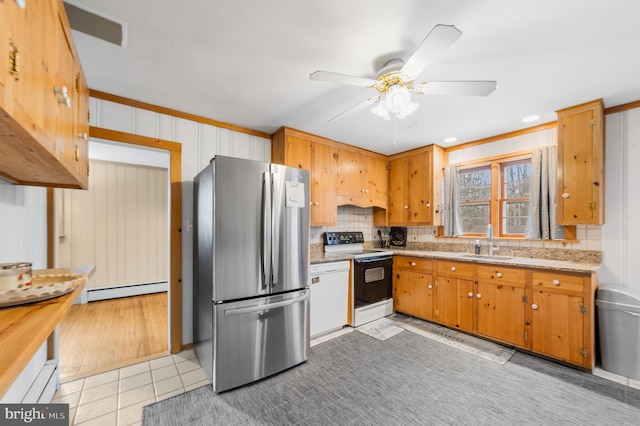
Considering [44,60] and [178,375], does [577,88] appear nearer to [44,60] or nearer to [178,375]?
[44,60]

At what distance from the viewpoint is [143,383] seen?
2.15 m

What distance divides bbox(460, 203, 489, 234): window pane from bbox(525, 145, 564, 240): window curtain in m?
0.55

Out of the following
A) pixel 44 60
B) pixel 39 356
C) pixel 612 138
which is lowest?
pixel 39 356

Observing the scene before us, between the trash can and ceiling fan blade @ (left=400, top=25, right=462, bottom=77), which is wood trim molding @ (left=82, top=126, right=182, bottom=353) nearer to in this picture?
ceiling fan blade @ (left=400, top=25, right=462, bottom=77)

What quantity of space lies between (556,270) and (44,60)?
3.61 meters

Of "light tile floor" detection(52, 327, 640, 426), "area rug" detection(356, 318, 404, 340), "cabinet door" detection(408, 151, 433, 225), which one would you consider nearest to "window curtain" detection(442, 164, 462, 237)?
"cabinet door" detection(408, 151, 433, 225)

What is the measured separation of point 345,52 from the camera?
5.76 feet

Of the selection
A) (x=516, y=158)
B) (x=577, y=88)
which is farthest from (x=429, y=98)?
(x=516, y=158)

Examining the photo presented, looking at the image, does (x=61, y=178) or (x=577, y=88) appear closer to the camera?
(x=61, y=178)

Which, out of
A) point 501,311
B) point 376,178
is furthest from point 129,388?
point 376,178

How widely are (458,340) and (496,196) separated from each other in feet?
6.05

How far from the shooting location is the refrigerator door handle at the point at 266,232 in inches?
87.4

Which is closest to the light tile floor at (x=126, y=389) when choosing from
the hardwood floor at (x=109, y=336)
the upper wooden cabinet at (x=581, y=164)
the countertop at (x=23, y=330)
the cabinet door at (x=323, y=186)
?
the hardwood floor at (x=109, y=336)

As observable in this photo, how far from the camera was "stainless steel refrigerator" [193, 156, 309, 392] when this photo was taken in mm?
2059
